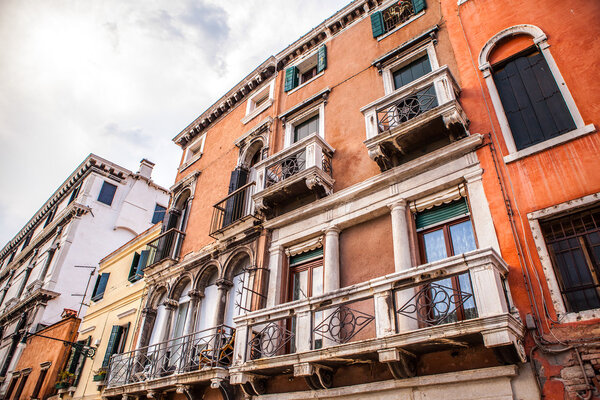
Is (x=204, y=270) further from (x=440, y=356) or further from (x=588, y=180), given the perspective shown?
(x=588, y=180)

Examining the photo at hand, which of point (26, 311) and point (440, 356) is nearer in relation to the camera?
point (440, 356)

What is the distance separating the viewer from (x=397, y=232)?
8.16 metres

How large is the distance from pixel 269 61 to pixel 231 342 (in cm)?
977

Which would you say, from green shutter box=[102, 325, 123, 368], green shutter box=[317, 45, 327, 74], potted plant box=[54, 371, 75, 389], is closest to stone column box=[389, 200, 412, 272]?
green shutter box=[317, 45, 327, 74]

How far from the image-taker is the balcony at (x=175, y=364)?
9648mm

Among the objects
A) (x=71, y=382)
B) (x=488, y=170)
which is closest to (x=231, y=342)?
(x=488, y=170)

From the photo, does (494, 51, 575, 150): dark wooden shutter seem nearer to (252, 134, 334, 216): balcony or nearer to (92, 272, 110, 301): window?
(252, 134, 334, 216): balcony

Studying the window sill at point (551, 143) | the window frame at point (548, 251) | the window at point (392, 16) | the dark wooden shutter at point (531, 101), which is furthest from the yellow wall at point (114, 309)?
the dark wooden shutter at point (531, 101)

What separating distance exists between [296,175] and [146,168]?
22.5 m

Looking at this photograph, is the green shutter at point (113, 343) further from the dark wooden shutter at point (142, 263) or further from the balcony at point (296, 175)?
the balcony at point (296, 175)

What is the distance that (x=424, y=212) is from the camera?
8359 millimetres

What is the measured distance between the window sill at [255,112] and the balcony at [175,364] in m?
7.42

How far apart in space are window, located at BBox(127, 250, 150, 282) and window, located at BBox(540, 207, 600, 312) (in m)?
12.9

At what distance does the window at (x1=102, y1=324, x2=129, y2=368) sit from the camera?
1424 cm
